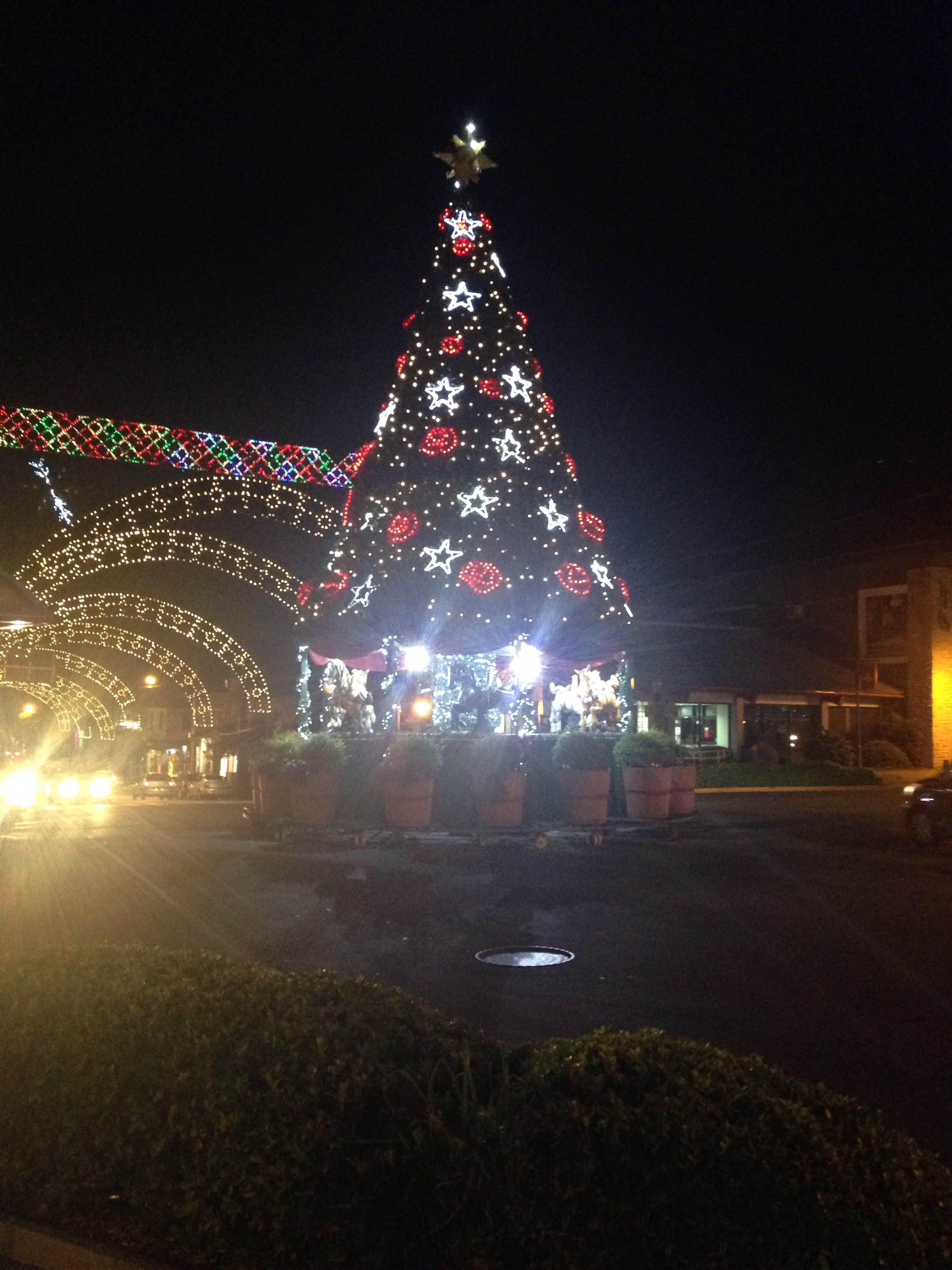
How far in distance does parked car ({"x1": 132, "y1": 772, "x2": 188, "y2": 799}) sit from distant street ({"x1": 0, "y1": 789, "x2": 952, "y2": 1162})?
15014mm

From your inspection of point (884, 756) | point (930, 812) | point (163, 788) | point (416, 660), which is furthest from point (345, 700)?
point (884, 756)

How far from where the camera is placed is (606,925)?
34.0 ft

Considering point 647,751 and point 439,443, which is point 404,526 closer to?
point 439,443

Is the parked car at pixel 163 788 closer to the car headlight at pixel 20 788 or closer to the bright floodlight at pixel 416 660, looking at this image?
the car headlight at pixel 20 788

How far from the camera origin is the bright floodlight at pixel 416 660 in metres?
19.8

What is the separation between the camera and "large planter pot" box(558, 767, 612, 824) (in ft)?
57.2

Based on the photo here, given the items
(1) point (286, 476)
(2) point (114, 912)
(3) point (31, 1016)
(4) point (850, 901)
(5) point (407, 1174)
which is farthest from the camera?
(1) point (286, 476)

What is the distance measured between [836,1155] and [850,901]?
30.2 ft

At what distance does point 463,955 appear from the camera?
8969mm

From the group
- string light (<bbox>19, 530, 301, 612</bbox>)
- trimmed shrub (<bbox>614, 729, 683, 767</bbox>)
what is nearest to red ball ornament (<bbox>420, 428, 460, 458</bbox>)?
trimmed shrub (<bbox>614, 729, 683, 767</bbox>)

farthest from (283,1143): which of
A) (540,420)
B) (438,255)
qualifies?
(438,255)

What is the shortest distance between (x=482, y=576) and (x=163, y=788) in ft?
65.8

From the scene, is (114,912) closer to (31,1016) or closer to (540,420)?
(31,1016)

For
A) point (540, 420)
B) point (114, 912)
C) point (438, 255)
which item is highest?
point (438, 255)
